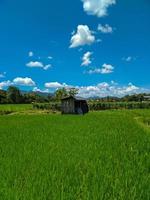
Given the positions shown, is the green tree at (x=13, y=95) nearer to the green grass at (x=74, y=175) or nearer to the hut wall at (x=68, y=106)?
the hut wall at (x=68, y=106)

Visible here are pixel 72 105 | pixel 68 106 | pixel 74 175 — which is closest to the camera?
pixel 74 175

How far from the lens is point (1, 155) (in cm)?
757

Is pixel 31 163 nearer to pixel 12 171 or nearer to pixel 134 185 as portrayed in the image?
pixel 12 171

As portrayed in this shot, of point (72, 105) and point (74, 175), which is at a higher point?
point (72, 105)

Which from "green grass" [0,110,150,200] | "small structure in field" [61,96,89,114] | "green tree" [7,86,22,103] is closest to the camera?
"green grass" [0,110,150,200]

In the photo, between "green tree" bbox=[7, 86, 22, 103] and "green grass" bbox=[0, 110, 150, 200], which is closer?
"green grass" bbox=[0, 110, 150, 200]

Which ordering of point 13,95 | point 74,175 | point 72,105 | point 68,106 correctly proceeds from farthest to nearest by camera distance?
point 13,95 < point 68,106 < point 72,105 < point 74,175

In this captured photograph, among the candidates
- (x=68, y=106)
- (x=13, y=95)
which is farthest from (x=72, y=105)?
(x=13, y=95)

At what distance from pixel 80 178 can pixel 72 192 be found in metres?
0.90

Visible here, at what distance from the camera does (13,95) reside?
88938 mm

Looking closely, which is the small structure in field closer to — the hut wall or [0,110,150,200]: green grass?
the hut wall

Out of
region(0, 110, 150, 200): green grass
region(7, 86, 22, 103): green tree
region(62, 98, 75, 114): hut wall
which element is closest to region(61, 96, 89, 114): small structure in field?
region(62, 98, 75, 114): hut wall

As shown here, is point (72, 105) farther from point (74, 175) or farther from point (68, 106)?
point (74, 175)

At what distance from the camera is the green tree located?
87.6m
